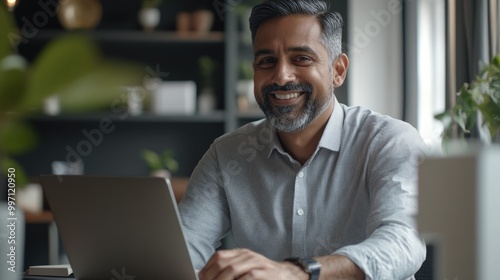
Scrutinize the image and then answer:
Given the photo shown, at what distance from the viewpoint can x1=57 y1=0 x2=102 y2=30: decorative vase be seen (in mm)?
5406

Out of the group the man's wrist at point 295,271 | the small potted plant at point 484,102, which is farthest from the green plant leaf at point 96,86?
the small potted plant at point 484,102

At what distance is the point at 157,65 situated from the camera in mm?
5613

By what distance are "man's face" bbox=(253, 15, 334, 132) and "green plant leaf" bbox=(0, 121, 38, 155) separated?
1718 mm

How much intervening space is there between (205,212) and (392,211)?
59 cm

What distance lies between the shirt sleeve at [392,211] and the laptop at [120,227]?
1.18ft

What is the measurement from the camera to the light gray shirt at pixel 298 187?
204 centimetres

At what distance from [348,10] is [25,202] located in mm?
2446

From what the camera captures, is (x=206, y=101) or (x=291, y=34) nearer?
(x=291, y=34)

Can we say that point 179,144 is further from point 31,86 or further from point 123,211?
point 31,86

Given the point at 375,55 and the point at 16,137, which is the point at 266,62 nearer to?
the point at 16,137

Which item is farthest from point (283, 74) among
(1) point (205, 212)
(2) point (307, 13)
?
(1) point (205, 212)

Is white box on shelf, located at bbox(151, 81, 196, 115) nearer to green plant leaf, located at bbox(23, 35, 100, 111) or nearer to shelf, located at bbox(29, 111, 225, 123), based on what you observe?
shelf, located at bbox(29, 111, 225, 123)

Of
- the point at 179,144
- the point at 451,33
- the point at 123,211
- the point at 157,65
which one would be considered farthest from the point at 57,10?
the point at 123,211

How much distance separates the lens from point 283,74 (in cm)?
217
